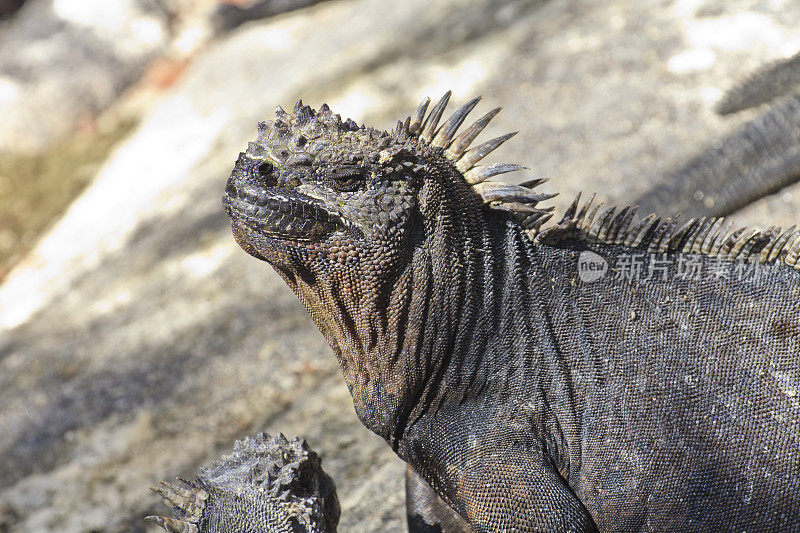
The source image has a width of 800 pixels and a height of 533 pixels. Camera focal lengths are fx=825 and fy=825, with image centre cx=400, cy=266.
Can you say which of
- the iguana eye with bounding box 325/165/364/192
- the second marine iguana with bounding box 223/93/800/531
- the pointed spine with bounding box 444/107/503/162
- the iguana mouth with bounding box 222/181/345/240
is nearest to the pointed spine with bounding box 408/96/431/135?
the second marine iguana with bounding box 223/93/800/531

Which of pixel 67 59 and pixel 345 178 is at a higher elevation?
pixel 67 59

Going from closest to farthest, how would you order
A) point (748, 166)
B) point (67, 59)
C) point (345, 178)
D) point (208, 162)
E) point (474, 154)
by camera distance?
1. point (345, 178)
2. point (474, 154)
3. point (748, 166)
4. point (208, 162)
5. point (67, 59)

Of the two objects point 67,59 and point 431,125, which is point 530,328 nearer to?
point 431,125

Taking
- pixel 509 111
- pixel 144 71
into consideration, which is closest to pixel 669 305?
pixel 509 111

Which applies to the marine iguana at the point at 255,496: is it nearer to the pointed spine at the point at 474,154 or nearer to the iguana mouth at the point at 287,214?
the iguana mouth at the point at 287,214

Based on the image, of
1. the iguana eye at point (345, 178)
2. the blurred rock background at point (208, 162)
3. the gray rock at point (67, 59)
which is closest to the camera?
the iguana eye at point (345, 178)

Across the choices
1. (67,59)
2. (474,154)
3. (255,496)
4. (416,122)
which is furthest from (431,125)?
(67,59)

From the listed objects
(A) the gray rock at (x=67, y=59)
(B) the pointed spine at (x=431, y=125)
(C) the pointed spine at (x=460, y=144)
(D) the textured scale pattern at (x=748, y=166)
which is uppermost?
(A) the gray rock at (x=67, y=59)

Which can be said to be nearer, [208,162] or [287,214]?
[287,214]

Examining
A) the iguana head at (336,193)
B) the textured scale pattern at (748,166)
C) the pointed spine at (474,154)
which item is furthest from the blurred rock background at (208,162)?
the pointed spine at (474,154)
